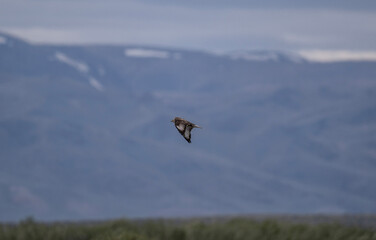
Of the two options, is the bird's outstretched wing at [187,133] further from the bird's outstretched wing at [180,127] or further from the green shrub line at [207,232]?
the green shrub line at [207,232]

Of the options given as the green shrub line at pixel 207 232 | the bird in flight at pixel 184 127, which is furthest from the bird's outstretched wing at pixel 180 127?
the green shrub line at pixel 207 232

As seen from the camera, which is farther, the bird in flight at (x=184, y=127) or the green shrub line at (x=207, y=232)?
the green shrub line at (x=207, y=232)

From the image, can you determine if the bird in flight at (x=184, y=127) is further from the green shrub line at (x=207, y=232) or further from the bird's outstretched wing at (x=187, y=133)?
the green shrub line at (x=207, y=232)


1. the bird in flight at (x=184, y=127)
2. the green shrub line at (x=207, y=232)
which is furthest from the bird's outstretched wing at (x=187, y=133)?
the green shrub line at (x=207, y=232)

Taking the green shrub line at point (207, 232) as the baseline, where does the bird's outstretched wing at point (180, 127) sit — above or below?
below

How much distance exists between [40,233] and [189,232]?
5398 mm

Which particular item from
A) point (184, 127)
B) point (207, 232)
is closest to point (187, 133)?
point (184, 127)

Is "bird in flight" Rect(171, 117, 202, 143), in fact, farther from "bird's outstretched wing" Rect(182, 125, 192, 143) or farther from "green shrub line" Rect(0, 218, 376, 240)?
"green shrub line" Rect(0, 218, 376, 240)

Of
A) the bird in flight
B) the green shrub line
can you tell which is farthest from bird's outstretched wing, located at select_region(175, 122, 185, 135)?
the green shrub line

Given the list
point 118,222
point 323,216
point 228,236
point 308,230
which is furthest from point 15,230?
point 323,216

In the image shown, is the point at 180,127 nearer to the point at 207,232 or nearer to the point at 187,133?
the point at 187,133

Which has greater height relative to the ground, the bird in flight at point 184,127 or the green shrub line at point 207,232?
the green shrub line at point 207,232

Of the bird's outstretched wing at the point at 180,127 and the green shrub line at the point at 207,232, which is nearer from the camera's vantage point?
the bird's outstretched wing at the point at 180,127

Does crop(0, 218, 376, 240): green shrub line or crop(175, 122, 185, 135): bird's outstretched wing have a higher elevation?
crop(0, 218, 376, 240): green shrub line
